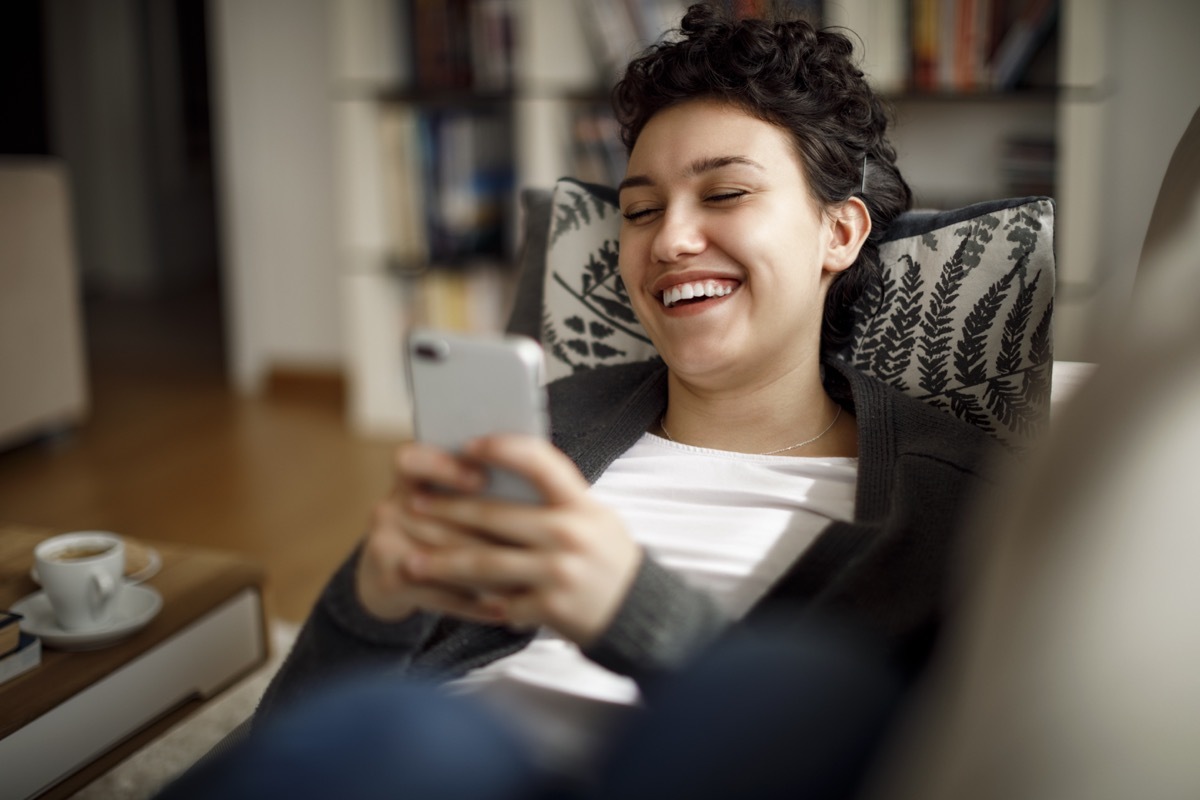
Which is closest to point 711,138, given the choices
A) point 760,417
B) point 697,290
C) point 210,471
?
point 697,290

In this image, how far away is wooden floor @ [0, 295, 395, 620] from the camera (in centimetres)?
268

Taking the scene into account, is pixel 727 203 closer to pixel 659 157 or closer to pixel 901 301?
pixel 659 157

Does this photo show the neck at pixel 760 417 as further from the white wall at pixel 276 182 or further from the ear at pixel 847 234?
the white wall at pixel 276 182

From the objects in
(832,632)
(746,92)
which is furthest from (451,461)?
(746,92)

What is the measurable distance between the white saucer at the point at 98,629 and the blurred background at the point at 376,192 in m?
0.84

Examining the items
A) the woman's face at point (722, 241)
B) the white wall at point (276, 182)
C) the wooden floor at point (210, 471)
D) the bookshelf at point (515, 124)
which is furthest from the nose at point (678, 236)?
the white wall at point (276, 182)

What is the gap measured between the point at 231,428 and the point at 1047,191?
8.18 feet

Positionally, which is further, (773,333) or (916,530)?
(773,333)

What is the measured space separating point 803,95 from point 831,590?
564mm

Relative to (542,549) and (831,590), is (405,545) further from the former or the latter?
(831,590)

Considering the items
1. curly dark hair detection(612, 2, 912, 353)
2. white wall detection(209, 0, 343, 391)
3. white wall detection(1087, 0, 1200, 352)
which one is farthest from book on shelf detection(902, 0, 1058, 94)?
white wall detection(209, 0, 343, 391)

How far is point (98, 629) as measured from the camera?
1327 mm

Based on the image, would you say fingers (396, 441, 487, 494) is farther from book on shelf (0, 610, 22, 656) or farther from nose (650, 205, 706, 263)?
book on shelf (0, 610, 22, 656)

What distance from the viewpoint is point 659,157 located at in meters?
1.21
